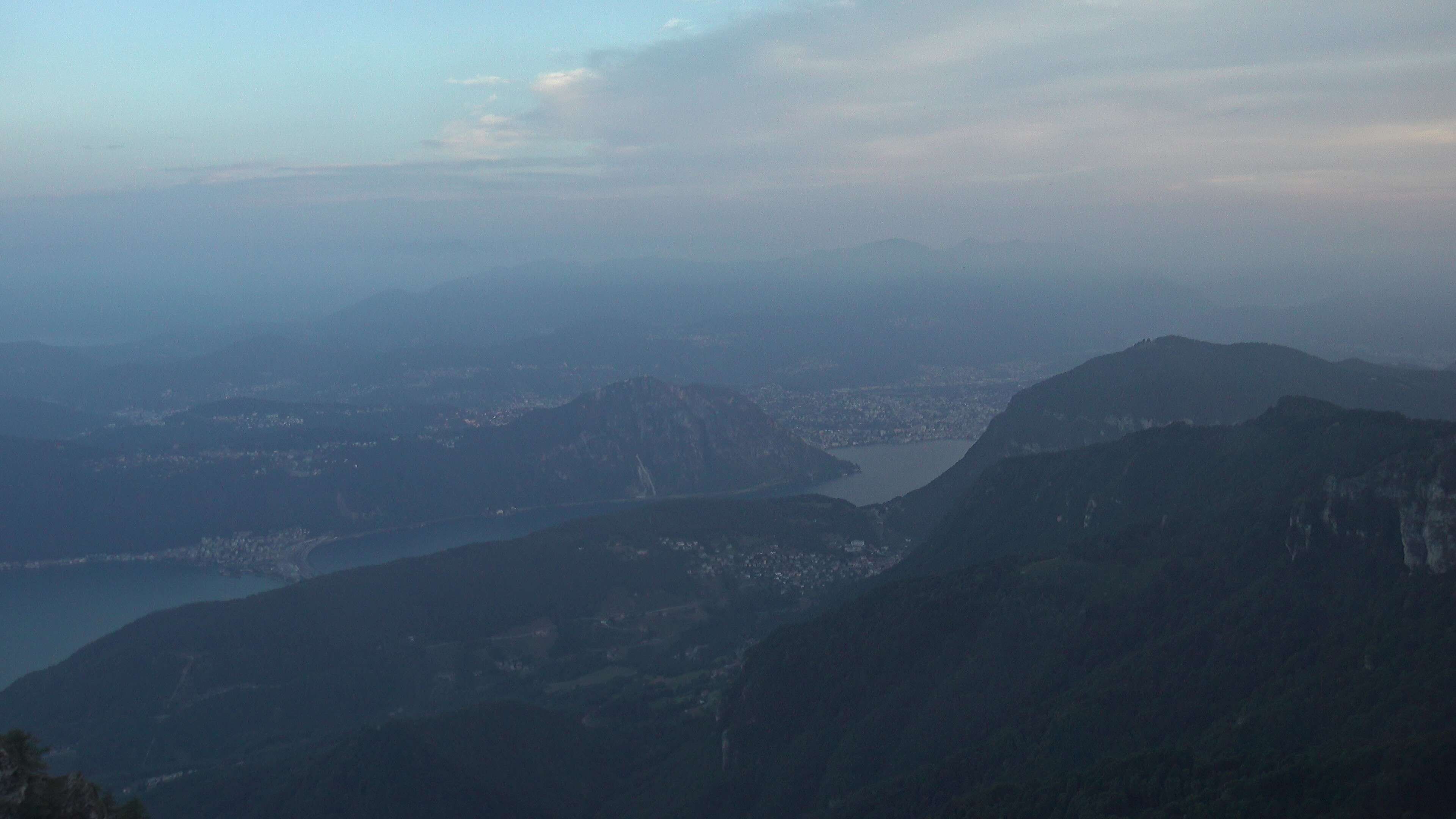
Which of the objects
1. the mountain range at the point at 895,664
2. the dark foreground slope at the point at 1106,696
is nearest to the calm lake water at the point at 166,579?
the mountain range at the point at 895,664

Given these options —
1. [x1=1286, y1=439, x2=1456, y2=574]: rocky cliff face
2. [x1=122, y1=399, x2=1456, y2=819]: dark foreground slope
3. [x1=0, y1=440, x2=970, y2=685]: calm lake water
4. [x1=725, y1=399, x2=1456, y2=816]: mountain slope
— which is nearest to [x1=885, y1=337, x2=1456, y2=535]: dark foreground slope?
[x1=0, y1=440, x2=970, y2=685]: calm lake water

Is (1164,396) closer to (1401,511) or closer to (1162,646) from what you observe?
(1401,511)

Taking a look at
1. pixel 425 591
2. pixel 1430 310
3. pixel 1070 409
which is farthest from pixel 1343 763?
pixel 1430 310

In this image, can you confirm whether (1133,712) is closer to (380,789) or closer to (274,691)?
(380,789)

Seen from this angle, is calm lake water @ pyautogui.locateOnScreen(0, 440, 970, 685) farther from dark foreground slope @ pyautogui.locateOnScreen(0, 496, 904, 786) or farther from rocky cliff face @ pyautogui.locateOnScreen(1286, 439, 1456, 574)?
rocky cliff face @ pyautogui.locateOnScreen(1286, 439, 1456, 574)

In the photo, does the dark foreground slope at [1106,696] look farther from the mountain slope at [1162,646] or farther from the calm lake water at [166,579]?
the calm lake water at [166,579]

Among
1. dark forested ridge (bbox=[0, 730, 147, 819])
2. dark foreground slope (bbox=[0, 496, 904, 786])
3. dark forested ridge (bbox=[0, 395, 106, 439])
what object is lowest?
dark foreground slope (bbox=[0, 496, 904, 786])
